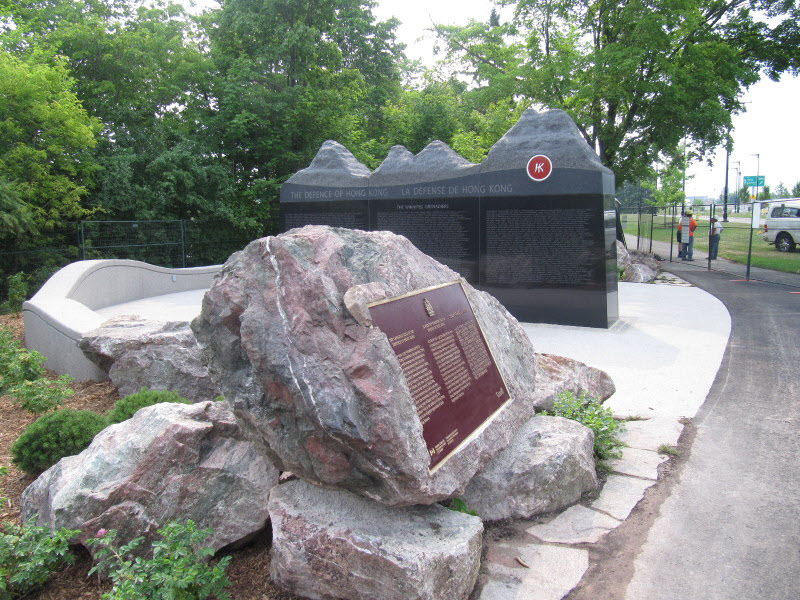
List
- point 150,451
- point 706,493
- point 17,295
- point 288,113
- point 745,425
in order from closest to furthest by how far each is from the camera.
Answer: point 150,451 < point 706,493 < point 745,425 < point 17,295 < point 288,113

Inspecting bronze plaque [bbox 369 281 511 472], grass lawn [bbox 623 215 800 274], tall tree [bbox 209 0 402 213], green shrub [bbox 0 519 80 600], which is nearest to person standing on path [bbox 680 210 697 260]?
grass lawn [bbox 623 215 800 274]

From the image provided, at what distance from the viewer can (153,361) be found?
19.4 feet

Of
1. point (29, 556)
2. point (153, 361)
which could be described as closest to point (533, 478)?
point (29, 556)

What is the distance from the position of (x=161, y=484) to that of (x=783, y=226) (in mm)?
27658

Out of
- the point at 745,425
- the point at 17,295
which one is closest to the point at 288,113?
the point at 17,295

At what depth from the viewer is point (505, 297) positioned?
33.1 feet

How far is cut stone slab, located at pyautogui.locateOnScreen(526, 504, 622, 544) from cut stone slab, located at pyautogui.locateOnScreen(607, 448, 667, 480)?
0.71 metres

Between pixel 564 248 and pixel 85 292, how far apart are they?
8.55 metres

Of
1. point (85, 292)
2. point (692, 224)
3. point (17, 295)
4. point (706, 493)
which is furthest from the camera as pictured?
point (692, 224)

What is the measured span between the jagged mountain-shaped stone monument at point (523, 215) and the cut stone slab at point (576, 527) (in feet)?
19.5

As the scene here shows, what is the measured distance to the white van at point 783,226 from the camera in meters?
24.4

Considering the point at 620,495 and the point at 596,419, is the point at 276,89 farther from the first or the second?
the point at 620,495

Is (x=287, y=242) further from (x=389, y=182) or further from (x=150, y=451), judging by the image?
(x=389, y=182)

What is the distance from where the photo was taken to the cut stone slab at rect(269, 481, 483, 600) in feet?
9.25
